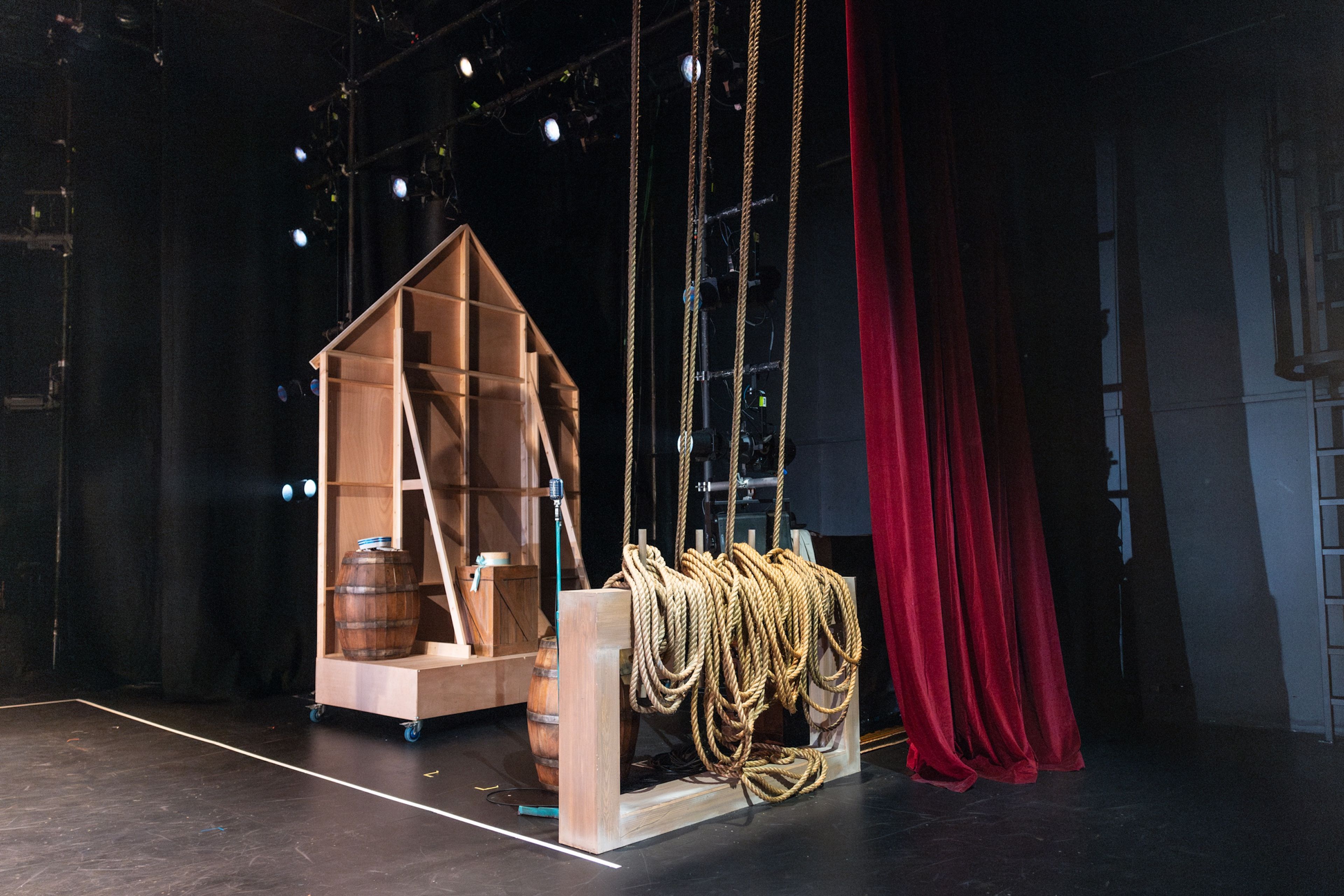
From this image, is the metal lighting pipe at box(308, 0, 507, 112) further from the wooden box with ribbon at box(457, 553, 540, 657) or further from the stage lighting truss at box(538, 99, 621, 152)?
the wooden box with ribbon at box(457, 553, 540, 657)

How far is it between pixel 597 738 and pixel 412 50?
505 centimetres

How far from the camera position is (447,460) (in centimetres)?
555

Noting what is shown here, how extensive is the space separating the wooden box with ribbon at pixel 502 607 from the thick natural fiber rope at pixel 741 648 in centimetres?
189

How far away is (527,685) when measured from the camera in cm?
492

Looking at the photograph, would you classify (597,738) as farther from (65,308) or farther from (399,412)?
(65,308)

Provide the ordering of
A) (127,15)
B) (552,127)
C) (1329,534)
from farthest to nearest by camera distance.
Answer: (127,15) < (552,127) < (1329,534)

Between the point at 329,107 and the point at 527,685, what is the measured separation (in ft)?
13.8

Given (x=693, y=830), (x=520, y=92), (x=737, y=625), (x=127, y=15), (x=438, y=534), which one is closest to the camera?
(x=693, y=830)

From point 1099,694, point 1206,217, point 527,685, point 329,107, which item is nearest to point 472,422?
point 527,685

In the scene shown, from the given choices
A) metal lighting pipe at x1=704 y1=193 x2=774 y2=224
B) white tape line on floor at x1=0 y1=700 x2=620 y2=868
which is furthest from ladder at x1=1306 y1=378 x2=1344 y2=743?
white tape line on floor at x1=0 y1=700 x2=620 y2=868

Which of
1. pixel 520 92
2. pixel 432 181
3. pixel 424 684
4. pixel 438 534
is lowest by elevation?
pixel 424 684

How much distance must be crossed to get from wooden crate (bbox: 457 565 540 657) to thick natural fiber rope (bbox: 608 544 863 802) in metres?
1.89

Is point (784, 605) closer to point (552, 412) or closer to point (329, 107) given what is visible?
point (552, 412)

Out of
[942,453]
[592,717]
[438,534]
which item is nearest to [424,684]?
[438,534]
